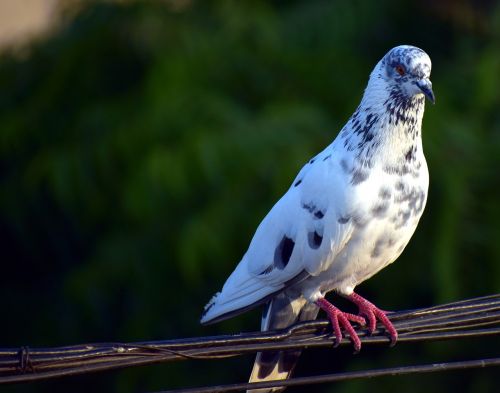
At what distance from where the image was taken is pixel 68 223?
1181 cm

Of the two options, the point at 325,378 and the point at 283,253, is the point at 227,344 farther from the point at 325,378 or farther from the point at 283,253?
the point at 283,253

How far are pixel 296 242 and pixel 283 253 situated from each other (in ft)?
0.30

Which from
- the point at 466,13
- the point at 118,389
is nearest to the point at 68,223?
the point at 118,389

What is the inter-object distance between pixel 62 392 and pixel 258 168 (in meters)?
4.04

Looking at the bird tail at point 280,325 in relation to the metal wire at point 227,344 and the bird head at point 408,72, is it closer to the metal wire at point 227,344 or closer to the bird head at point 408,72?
the metal wire at point 227,344

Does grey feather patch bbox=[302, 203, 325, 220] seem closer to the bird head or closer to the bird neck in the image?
the bird neck

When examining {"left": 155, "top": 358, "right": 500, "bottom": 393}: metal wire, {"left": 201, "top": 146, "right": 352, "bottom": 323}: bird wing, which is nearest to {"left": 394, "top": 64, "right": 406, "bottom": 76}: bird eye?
{"left": 201, "top": 146, "right": 352, "bottom": 323}: bird wing

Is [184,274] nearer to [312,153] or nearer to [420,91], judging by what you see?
[312,153]

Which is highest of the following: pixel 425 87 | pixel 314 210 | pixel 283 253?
pixel 425 87

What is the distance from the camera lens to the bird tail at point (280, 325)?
5449mm

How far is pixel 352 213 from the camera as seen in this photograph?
16.6ft

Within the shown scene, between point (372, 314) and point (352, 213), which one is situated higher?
point (352, 213)

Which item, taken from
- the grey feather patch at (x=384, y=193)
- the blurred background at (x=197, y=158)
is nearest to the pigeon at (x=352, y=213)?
the grey feather patch at (x=384, y=193)

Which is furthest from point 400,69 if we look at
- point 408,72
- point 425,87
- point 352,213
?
point 352,213
